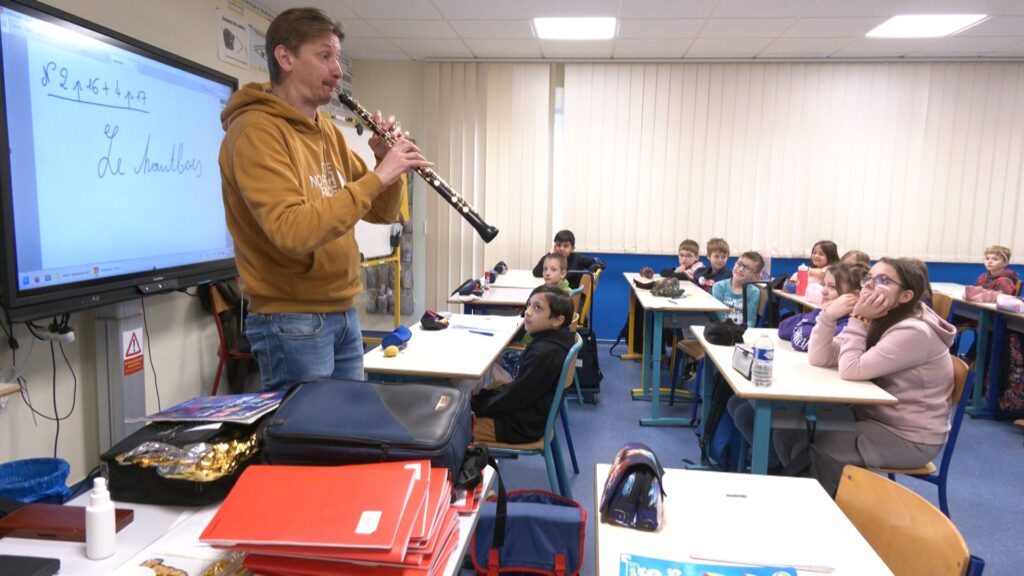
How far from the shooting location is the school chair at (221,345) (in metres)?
3.49

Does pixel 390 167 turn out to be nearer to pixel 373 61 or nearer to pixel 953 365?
pixel 953 365

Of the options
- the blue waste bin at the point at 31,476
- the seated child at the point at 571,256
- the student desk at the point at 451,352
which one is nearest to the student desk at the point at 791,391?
the student desk at the point at 451,352

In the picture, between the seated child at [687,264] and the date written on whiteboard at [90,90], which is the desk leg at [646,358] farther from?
the date written on whiteboard at [90,90]

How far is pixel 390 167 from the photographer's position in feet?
4.50

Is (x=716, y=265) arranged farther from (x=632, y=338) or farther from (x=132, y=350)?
(x=132, y=350)

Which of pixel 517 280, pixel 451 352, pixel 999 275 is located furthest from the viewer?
pixel 517 280

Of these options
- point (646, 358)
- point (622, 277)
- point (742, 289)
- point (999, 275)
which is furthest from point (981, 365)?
point (622, 277)

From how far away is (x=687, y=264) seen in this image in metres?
5.22

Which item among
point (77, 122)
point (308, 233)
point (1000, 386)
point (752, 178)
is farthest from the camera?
point (752, 178)

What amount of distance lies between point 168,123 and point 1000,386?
16.7ft

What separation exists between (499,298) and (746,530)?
118 inches

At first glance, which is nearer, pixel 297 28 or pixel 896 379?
pixel 297 28

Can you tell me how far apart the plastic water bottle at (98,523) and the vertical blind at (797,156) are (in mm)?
5210

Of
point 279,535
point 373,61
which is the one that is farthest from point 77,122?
point 373,61
